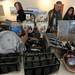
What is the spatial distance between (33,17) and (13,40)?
1.50 feet

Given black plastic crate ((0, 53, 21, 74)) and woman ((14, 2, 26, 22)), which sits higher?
woman ((14, 2, 26, 22))

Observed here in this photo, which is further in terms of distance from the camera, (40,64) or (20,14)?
(20,14)

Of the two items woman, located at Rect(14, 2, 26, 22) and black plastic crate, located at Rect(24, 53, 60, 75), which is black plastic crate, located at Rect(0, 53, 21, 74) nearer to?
black plastic crate, located at Rect(24, 53, 60, 75)

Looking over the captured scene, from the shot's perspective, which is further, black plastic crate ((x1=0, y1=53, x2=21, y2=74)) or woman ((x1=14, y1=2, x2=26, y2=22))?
woman ((x1=14, y1=2, x2=26, y2=22))

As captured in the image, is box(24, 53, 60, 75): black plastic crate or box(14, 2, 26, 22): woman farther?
box(14, 2, 26, 22): woman

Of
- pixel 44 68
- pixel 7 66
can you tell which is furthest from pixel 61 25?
pixel 7 66

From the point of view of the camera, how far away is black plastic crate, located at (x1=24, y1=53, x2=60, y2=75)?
956 mm

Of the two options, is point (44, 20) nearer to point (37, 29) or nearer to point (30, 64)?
point (37, 29)

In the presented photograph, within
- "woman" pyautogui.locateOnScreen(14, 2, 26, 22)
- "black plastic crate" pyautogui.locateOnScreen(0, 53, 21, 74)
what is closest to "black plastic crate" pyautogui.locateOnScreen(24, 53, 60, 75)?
"black plastic crate" pyautogui.locateOnScreen(0, 53, 21, 74)

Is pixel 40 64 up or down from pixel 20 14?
down

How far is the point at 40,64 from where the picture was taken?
99 cm

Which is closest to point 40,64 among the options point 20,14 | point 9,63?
point 9,63

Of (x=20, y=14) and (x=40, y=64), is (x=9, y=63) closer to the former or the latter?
(x=40, y=64)

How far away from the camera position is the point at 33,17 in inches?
59.6
